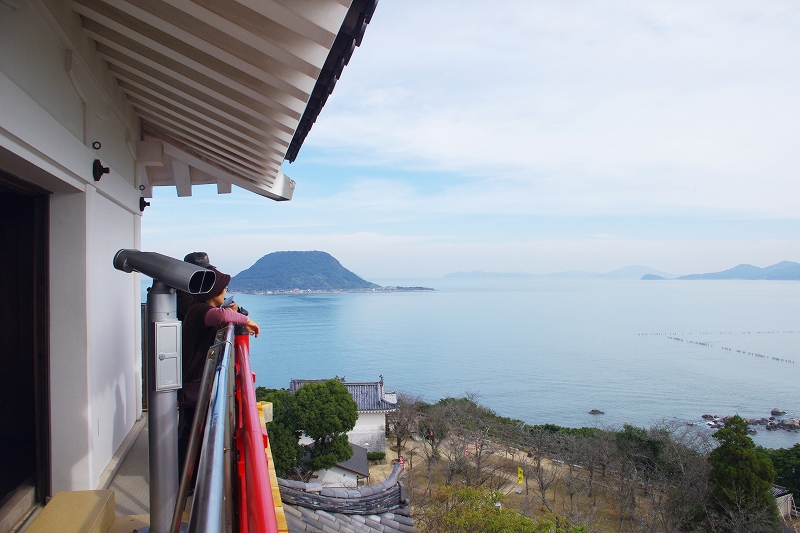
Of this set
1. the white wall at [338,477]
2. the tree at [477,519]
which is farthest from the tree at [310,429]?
the tree at [477,519]

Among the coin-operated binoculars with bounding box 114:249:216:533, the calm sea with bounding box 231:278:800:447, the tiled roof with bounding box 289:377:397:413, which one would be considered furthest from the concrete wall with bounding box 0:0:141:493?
the calm sea with bounding box 231:278:800:447

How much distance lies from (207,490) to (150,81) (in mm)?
2503

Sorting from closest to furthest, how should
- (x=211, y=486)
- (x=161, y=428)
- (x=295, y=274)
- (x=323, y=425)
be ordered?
(x=211, y=486), (x=161, y=428), (x=323, y=425), (x=295, y=274)

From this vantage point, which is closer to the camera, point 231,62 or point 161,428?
point 161,428

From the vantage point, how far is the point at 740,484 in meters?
12.6

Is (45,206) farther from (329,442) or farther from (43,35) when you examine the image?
(329,442)

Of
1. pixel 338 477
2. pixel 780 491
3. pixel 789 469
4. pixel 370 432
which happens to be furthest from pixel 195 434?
pixel 370 432

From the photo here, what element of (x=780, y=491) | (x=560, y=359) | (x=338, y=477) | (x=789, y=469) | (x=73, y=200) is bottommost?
(x=560, y=359)

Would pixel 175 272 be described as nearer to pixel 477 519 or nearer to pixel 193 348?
pixel 193 348

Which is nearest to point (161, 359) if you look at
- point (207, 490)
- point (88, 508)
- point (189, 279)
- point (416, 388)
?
point (189, 279)

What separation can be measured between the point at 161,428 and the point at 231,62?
3.76ft

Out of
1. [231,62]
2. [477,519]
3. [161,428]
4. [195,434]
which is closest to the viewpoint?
[195,434]

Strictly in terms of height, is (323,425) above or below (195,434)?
below

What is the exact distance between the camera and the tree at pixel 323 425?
13906mm
